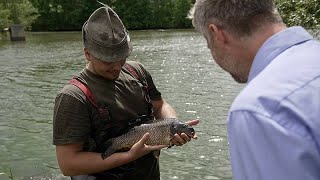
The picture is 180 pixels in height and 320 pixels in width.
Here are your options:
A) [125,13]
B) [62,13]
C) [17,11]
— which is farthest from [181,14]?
[17,11]

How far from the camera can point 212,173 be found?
9.90 meters

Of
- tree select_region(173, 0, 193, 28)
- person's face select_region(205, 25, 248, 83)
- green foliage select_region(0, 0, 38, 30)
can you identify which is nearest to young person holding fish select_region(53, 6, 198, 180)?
person's face select_region(205, 25, 248, 83)

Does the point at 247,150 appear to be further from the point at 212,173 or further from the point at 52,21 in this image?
the point at 52,21

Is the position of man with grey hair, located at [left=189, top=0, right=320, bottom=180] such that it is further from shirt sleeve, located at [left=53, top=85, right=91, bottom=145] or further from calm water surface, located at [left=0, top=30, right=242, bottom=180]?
calm water surface, located at [left=0, top=30, right=242, bottom=180]

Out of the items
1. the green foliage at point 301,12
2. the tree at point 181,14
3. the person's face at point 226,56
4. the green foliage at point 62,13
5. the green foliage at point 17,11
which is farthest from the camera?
the tree at point 181,14

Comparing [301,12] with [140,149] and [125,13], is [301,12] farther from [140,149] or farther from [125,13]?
[125,13]

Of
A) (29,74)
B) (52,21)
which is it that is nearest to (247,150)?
(29,74)

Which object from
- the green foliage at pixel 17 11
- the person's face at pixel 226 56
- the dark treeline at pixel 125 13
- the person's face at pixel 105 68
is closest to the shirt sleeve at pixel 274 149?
the person's face at pixel 226 56

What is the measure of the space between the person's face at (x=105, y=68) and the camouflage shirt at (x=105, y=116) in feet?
0.13

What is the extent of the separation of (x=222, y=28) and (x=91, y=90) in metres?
1.88

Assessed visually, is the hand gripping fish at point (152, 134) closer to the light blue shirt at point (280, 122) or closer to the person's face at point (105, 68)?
the person's face at point (105, 68)

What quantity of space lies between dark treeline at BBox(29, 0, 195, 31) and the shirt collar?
8653cm

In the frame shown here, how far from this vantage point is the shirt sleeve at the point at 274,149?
5.16 feet

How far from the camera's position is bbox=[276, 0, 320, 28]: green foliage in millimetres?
12157
